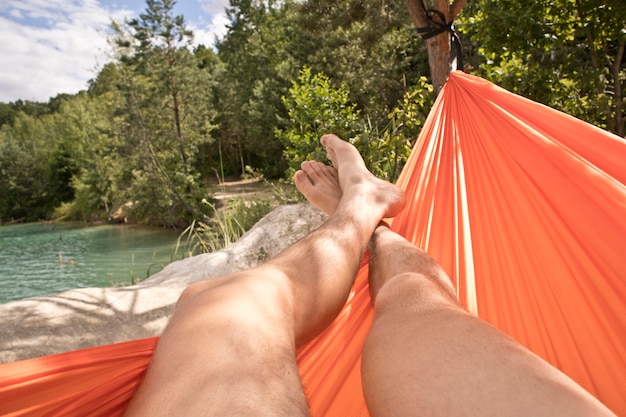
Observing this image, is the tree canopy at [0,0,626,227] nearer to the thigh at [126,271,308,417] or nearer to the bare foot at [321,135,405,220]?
the bare foot at [321,135,405,220]

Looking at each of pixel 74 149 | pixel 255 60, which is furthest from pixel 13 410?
pixel 74 149

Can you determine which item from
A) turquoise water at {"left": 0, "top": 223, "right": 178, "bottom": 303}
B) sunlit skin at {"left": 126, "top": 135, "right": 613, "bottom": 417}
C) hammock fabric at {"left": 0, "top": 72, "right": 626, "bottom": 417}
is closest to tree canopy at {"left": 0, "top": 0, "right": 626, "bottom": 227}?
hammock fabric at {"left": 0, "top": 72, "right": 626, "bottom": 417}

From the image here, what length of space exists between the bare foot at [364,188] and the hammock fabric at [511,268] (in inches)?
1.8

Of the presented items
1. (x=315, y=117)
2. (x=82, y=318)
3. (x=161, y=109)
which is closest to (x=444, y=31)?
(x=82, y=318)

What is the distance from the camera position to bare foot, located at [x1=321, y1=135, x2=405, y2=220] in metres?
1.14

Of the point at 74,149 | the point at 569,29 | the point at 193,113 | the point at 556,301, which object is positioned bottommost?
the point at 74,149

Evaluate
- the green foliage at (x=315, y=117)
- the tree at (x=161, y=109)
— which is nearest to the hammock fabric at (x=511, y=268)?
the green foliage at (x=315, y=117)

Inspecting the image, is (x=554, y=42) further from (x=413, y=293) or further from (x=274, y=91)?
(x=274, y=91)

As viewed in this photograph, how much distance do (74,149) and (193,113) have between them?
1119cm

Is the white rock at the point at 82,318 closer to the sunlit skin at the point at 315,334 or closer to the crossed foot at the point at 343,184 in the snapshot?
the crossed foot at the point at 343,184

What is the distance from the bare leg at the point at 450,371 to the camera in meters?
0.40

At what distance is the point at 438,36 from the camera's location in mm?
1969

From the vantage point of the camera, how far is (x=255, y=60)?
1747 centimetres

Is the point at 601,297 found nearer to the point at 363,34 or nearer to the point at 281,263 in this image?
the point at 281,263
